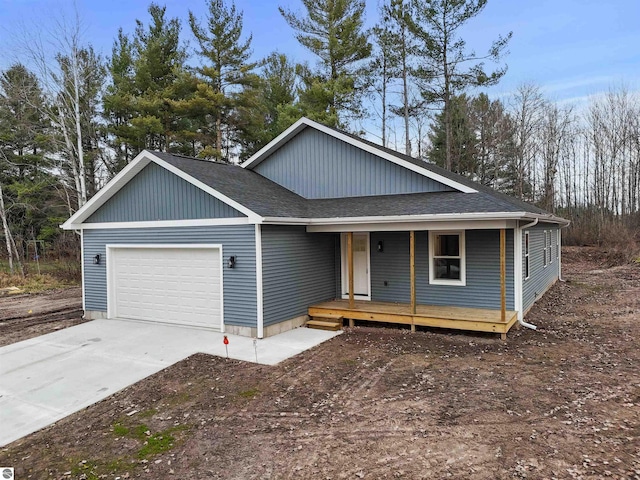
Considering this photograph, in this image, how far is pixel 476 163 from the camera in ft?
91.4

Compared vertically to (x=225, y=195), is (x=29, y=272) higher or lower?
lower

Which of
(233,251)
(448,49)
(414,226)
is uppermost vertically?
(448,49)

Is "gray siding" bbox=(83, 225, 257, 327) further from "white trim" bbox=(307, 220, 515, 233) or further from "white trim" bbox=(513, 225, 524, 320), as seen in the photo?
"white trim" bbox=(513, 225, 524, 320)

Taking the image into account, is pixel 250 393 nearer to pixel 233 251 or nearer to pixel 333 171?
pixel 233 251

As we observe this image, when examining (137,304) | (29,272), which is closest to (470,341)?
(137,304)

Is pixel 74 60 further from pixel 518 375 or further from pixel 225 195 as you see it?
pixel 518 375

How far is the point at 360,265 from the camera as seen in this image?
→ 1051cm

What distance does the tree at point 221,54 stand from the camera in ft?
69.8

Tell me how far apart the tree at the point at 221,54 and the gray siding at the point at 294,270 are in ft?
41.6

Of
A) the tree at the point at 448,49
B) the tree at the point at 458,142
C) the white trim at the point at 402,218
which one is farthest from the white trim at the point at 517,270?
the tree at the point at 458,142

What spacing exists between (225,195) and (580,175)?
94.3ft

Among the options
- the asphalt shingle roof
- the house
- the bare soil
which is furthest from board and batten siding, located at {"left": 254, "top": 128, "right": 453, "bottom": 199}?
the bare soil

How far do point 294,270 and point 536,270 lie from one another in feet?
22.9

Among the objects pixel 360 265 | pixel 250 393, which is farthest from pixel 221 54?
pixel 250 393
